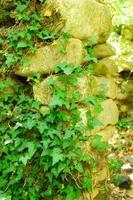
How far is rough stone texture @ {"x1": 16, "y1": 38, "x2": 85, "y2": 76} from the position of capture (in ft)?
10.3

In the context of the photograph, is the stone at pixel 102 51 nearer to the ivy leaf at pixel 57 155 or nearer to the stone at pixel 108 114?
the stone at pixel 108 114

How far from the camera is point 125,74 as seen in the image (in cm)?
680

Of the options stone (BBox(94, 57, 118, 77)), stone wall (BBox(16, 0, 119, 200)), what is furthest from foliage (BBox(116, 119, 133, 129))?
stone wall (BBox(16, 0, 119, 200))

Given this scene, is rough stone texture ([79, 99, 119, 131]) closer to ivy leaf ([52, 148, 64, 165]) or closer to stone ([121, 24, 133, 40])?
ivy leaf ([52, 148, 64, 165])

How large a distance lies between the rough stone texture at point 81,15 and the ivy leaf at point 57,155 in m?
1.09

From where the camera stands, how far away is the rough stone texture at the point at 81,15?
3.16 meters

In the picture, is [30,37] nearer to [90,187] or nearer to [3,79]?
[3,79]

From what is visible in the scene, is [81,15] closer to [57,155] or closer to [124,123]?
[57,155]

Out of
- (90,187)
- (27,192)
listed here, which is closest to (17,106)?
(27,192)

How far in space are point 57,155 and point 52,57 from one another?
925 mm

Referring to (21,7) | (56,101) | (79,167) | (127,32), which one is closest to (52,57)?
(56,101)

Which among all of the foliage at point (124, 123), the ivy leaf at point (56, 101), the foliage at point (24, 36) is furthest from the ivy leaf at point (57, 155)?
the foliage at point (124, 123)

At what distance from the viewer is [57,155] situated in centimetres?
291

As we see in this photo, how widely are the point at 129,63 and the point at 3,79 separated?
3.85 meters
